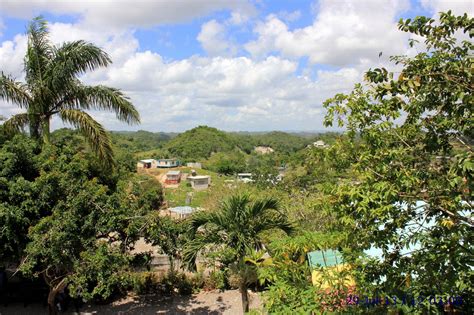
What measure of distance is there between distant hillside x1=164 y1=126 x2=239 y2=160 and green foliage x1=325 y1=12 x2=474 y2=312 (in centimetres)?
8601

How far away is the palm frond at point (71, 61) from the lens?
334 inches

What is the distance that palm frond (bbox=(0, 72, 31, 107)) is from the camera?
27.7ft

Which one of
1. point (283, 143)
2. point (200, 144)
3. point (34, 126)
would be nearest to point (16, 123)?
point (34, 126)

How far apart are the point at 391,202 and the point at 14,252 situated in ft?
25.4

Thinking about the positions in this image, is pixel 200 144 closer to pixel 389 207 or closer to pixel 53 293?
pixel 53 293

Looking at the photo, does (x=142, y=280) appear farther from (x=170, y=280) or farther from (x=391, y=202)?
(x=391, y=202)

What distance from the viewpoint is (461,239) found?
263 cm

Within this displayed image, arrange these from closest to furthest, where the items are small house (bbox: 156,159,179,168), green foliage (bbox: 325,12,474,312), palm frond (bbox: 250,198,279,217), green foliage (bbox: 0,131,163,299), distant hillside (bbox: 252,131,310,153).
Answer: green foliage (bbox: 325,12,474,312)
green foliage (bbox: 0,131,163,299)
palm frond (bbox: 250,198,279,217)
small house (bbox: 156,159,179,168)
distant hillside (bbox: 252,131,310,153)

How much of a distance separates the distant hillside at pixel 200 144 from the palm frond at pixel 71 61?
7987cm

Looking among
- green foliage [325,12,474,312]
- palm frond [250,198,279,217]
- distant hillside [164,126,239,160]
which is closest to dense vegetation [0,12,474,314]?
green foliage [325,12,474,312]

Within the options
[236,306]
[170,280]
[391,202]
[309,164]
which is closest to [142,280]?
[170,280]

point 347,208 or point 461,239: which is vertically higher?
point 347,208

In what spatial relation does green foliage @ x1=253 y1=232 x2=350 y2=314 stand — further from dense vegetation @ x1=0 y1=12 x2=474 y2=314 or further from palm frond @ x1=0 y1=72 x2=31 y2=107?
palm frond @ x1=0 y1=72 x2=31 y2=107

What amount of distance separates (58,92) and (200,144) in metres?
96.9
